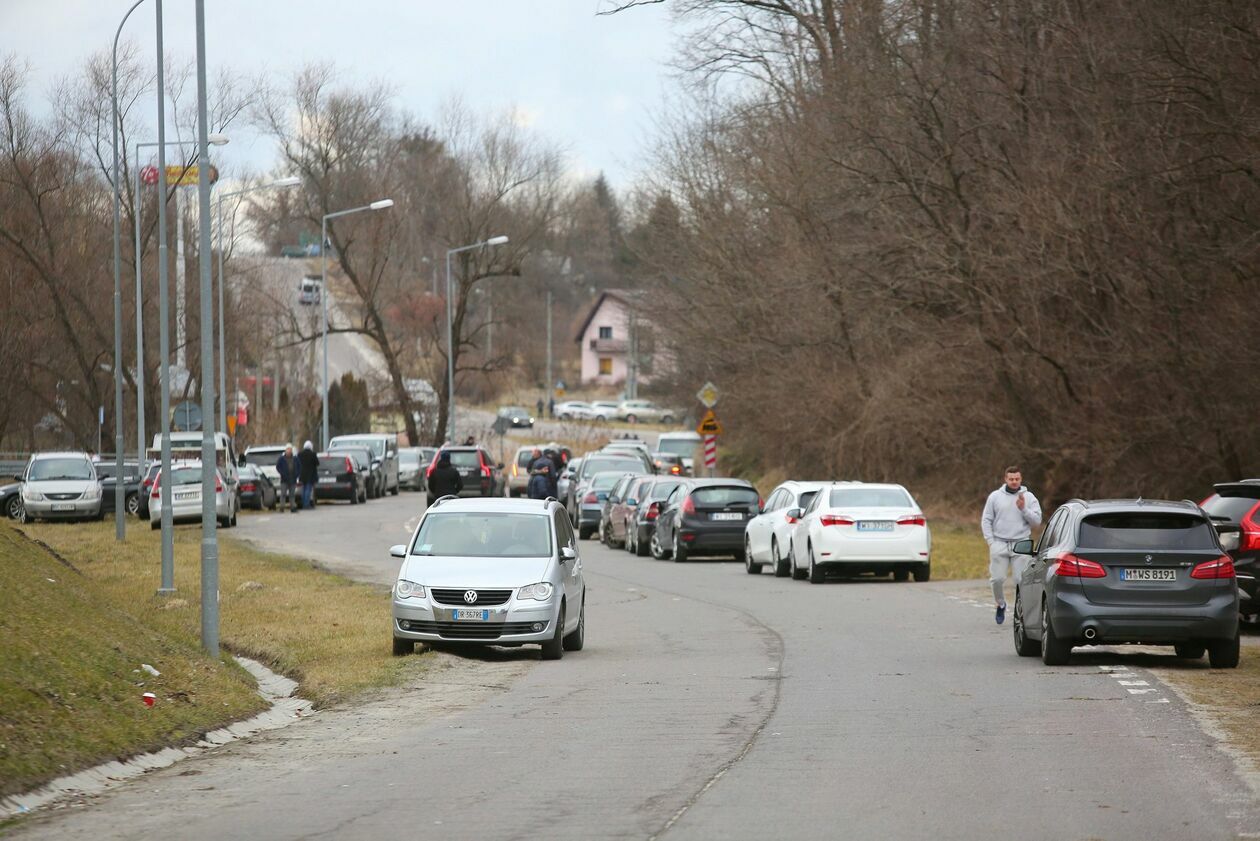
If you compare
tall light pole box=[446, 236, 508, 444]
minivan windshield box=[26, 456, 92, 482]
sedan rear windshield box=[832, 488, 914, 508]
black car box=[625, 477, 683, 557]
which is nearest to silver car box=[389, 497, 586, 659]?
sedan rear windshield box=[832, 488, 914, 508]

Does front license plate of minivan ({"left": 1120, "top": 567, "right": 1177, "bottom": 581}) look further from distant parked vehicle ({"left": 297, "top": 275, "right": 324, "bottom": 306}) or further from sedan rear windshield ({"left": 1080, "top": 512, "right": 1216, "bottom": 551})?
→ distant parked vehicle ({"left": 297, "top": 275, "right": 324, "bottom": 306})

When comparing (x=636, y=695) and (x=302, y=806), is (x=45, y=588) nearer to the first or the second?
(x=636, y=695)

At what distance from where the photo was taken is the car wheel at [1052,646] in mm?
16031

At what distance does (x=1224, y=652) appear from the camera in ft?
52.0

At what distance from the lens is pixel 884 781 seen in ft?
32.9

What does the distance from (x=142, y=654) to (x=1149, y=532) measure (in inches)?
344

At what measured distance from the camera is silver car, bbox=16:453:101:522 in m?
42.3

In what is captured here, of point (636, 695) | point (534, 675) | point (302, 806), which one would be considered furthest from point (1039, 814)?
point (534, 675)

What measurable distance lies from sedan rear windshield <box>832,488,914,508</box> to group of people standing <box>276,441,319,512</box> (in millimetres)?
24225

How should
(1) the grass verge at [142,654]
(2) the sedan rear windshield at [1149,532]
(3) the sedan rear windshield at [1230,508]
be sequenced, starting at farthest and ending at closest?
(3) the sedan rear windshield at [1230,508], (2) the sedan rear windshield at [1149,532], (1) the grass verge at [142,654]

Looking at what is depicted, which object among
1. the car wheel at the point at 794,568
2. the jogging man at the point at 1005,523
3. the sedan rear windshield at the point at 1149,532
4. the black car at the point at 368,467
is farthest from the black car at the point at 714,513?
the black car at the point at 368,467

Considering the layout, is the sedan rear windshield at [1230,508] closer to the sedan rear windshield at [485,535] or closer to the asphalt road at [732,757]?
the asphalt road at [732,757]

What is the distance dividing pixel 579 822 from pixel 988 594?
17718mm

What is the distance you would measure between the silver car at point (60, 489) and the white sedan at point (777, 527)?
738 inches
